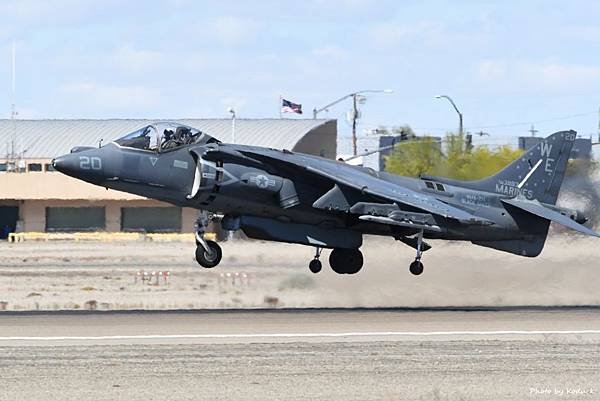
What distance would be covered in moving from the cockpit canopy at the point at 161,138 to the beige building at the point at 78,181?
118 ft

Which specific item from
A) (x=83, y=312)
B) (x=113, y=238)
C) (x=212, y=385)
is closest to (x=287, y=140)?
(x=113, y=238)

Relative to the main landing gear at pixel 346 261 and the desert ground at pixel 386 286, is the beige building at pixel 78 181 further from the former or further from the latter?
the main landing gear at pixel 346 261

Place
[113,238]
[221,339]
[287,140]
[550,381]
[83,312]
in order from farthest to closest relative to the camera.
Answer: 1. [287,140]
2. [113,238]
3. [83,312]
4. [221,339]
5. [550,381]

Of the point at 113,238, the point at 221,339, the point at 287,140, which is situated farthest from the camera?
the point at 287,140

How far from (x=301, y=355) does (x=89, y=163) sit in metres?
8.65

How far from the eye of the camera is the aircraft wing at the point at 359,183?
84.9 ft

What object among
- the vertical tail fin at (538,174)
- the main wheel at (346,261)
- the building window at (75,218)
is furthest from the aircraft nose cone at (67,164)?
the building window at (75,218)

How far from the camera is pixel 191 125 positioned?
6844 cm

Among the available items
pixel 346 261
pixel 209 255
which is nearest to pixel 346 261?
pixel 346 261

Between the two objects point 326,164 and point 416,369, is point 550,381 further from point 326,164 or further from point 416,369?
point 326,164

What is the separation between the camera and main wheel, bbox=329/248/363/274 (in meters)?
27.6

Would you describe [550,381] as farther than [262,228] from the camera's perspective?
No

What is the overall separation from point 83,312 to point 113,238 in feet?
114

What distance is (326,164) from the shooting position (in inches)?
1067
